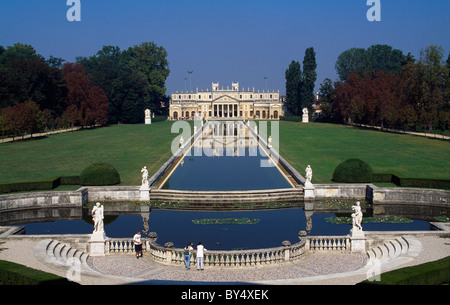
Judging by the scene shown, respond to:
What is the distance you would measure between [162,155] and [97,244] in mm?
25476

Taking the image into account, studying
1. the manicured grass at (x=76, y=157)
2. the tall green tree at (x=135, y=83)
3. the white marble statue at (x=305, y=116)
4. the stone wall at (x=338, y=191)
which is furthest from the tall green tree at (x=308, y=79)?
the stone wall at (x=338, y=191)

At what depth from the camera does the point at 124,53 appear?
479ft

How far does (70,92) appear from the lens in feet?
258

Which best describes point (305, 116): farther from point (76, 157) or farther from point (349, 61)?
point (76, 157)

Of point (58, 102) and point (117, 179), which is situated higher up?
point (58, 102)

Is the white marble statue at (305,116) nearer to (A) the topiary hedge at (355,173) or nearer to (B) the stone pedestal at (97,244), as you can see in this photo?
(A) the topiary hedge at (355,173)

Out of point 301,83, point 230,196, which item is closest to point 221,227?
point 230,196

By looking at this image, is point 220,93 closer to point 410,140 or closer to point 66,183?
point 410,140

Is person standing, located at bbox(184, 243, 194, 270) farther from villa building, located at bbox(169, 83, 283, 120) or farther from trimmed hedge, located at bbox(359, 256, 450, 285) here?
villa building, located at bbox(169, 83, 283, 120)

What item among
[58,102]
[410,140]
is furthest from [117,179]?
[58,102]

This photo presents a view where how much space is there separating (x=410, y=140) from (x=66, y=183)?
38.8m

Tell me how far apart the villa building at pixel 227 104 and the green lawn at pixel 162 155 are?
97.1 metres

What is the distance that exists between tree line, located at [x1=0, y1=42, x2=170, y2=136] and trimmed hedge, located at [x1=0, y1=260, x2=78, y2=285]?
4541 cm
